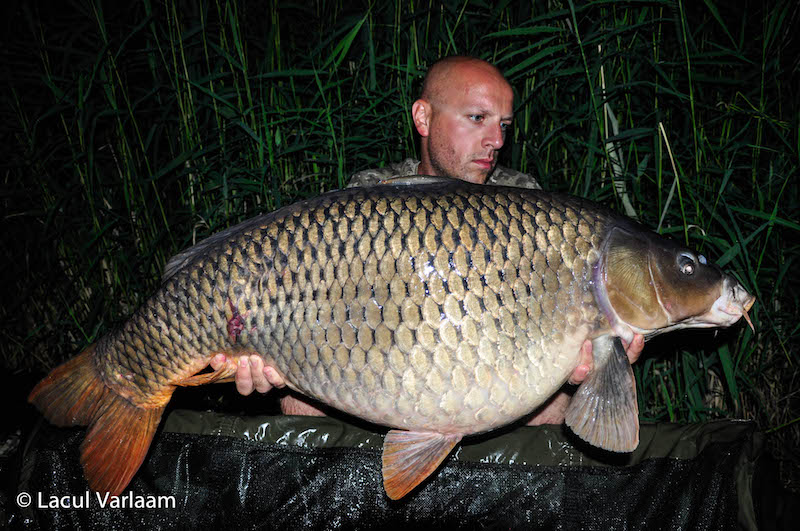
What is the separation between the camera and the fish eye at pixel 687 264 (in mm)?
1408

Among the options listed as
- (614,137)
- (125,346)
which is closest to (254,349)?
(125,346)

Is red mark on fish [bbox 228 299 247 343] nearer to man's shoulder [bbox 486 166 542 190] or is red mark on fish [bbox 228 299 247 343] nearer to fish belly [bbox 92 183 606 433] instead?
fish belly [bbox 92 183 606 433]

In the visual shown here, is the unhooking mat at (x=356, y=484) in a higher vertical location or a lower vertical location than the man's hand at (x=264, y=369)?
lower

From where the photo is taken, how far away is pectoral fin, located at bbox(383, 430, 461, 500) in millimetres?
1440

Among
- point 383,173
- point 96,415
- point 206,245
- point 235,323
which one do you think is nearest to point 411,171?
point 383,173

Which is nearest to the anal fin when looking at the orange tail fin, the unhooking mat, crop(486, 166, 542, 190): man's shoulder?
the orange tail fin

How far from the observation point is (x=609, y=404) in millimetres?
1411

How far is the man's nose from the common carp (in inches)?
25.5

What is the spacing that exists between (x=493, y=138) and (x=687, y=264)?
2.74 feet

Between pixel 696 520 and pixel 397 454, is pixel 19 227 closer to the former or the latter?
pixel 397 454

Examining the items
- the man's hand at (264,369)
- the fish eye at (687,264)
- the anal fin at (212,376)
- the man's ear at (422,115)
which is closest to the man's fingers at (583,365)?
the man's hand at (264,369)

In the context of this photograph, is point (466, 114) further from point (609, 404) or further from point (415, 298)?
point (609, 404)

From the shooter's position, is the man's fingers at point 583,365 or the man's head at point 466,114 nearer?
the man's fingers at point 583,365

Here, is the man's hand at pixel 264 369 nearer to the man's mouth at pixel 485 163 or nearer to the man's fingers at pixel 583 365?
the man's fingers at pixel 583 365
